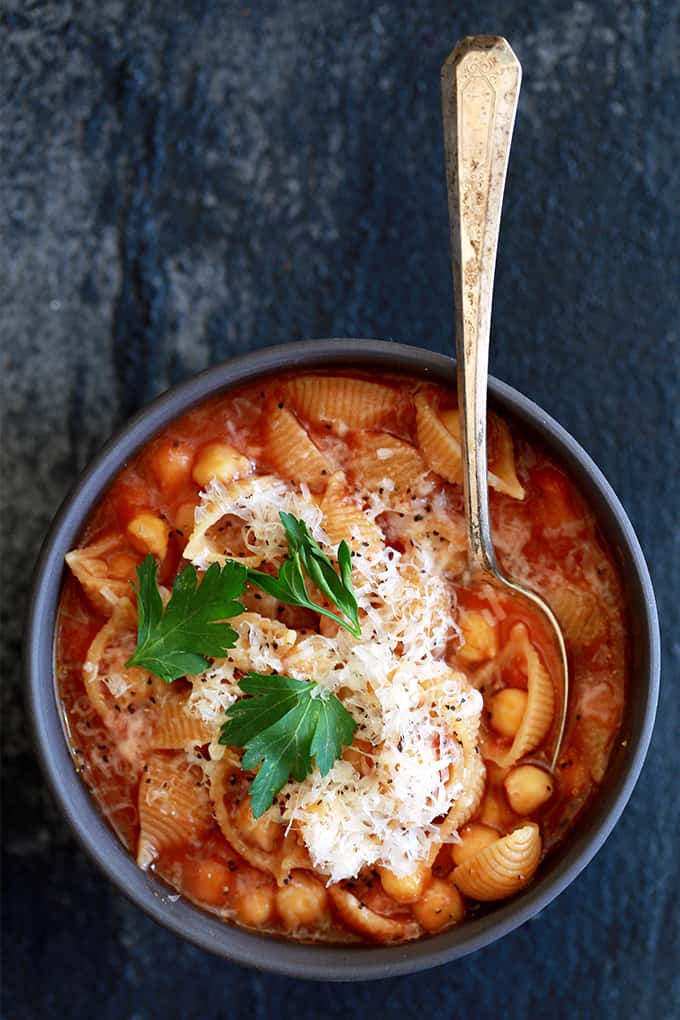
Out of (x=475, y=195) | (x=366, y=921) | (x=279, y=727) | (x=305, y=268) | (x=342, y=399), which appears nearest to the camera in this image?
(x=475, y=195)

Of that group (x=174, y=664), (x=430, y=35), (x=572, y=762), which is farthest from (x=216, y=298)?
(x=572, y=762)

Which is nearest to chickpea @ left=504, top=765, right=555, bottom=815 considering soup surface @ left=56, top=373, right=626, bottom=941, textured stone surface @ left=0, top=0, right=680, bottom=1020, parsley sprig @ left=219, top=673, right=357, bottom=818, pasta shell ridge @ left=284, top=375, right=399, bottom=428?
Answer: soup surface @ left=56, top=373, right=626, bottom=941

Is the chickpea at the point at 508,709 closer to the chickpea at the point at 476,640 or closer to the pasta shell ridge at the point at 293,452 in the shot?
the chickpea at the point at 476,640

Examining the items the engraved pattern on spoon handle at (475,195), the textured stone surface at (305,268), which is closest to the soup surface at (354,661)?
the engraved pattern on spoon handle at (475,195)

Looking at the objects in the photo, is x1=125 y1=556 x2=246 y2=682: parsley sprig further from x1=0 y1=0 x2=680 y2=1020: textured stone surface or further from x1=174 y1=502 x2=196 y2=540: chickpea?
x1=0 y1=0 x2=680 y2=1020: textured stone surface

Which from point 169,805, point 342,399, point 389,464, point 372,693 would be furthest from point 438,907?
point 342,399

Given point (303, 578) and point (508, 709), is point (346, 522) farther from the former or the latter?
point (508, 709)
